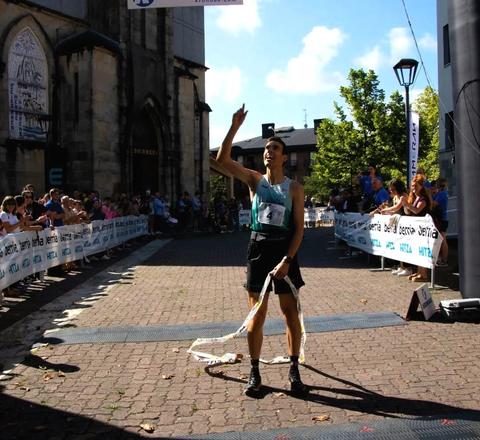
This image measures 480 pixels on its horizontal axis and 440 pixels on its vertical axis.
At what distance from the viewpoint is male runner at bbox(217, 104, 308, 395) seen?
15.8ft

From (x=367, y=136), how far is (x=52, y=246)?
44409 millimetres

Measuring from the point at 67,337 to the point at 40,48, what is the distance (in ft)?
66.7

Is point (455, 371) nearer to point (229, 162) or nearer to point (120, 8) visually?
point (229, 162)

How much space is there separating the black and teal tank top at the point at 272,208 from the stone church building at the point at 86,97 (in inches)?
758

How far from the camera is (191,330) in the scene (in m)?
7.05

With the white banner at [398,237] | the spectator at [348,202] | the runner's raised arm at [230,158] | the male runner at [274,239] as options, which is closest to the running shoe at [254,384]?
the male runner at [274,239]

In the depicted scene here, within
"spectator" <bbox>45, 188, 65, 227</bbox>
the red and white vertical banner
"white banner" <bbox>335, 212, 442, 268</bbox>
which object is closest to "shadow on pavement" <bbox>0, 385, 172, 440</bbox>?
"white banner" <bbox>335, 212, 442, 268</bbox>

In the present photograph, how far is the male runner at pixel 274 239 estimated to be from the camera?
4812 millimetres

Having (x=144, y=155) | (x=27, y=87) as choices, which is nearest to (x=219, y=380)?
(x=27, y=87)

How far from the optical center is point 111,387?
5.02 metres

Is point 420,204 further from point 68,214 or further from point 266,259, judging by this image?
point 68,214

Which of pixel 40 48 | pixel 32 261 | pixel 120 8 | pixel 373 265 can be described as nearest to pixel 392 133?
pixel 120 8

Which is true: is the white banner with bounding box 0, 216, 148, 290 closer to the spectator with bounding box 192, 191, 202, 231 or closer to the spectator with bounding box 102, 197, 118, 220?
the spectator with bounding box 102, 197, 118, 220

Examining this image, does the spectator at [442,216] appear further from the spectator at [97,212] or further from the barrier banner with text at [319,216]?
the barrier banner with text at [319,216]
